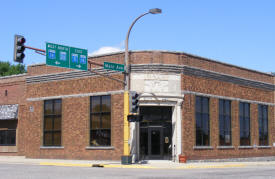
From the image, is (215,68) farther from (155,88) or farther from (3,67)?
(3,67)

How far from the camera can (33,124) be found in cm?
3662

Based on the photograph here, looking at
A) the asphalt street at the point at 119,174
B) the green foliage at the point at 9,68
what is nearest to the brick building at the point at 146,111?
the asphalt street at the point at 119,174

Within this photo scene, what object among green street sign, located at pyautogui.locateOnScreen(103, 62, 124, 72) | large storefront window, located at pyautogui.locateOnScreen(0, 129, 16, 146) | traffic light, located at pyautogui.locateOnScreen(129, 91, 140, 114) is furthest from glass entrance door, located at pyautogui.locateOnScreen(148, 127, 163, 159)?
large storefront window, located at pyautogui.locateOnScreen(0, 129, 16, 146)

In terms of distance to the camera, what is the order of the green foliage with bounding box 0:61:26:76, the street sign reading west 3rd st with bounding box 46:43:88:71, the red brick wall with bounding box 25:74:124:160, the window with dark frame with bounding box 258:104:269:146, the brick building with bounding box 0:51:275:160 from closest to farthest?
the street sign reading west 3rd st with bounding box 46:43:88:71
the brick building with bounding box 0:51:275:160
the red brick wall with bounding box 25:74:124:160
the window with dark frame with bounding box 258:104:269:146
the green foliage with bounding box 0:61:26:76

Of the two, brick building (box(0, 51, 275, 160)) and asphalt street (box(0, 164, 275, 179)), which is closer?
asphalt street (box(0, 164, 275, 179))

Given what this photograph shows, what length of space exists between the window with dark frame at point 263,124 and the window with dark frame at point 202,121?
8.70 m

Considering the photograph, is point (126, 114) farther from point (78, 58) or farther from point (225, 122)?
point (225, 122)

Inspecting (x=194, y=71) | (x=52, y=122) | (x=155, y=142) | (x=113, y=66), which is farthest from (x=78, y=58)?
(x=52, y=122)

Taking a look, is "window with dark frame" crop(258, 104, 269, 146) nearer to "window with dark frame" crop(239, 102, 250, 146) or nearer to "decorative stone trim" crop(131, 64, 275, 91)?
"window with dark frame" crop(239, 102, 250, 146)

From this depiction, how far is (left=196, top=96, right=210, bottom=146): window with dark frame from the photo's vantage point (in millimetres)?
33281

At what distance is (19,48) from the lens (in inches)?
813

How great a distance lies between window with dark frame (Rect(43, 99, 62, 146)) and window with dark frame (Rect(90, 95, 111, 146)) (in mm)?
3438

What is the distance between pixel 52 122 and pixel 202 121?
40.4 feet

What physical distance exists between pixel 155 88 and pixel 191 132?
14.8ft
